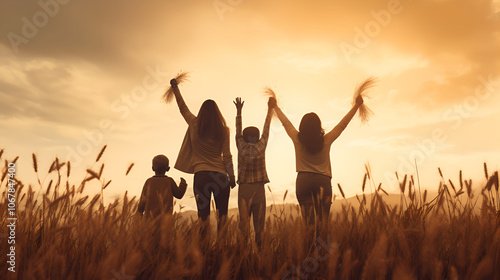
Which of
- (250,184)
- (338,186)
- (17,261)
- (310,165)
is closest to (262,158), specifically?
(250,184)

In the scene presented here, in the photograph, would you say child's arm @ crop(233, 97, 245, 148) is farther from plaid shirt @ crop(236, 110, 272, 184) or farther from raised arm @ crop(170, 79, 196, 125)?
raised arm @ crop(170, 79, 196, 125)

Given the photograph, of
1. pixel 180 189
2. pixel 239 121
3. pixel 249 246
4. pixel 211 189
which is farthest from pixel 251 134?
pixel 249 246

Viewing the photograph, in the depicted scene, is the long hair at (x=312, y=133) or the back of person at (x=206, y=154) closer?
the back of person at (x=206, y=154)

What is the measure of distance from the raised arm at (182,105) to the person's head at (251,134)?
82 centimetres

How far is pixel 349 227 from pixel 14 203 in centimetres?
286

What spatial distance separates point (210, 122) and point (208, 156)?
0.48 meters

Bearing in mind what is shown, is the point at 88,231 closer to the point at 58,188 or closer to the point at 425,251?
the point at 58,188

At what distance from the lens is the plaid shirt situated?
5184 millimetres

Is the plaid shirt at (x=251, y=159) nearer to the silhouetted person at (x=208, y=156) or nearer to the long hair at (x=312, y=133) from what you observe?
the silhouetted person at (x=208, y=156)

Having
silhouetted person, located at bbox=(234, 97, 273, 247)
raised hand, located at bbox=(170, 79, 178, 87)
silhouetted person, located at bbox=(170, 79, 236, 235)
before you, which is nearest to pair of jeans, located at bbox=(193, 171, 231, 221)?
silhouetted person, located at bbox=(170, 79, 236, 235)

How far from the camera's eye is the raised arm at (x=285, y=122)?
521 cm

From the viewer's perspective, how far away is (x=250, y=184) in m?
5.17

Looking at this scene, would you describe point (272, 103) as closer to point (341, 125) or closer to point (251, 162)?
point (251, 162)

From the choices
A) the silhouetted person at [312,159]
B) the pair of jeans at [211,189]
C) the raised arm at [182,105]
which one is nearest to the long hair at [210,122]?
the raised arm at [182,105]
